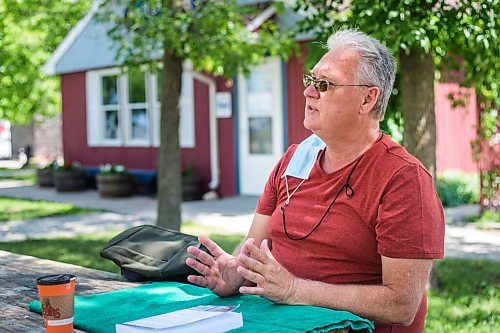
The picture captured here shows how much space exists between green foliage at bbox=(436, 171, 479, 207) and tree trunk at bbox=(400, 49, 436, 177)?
205 inches

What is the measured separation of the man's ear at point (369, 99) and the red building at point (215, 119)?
24.9ft

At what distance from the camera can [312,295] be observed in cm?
238

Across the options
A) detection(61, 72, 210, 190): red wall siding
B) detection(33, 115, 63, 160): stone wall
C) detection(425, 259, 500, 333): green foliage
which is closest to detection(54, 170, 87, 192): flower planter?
detection(61, 72, 210, 190): red wall siding

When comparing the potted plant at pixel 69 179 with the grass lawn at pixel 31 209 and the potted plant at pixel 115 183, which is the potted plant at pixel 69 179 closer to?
the potted plant at pixel 115 183

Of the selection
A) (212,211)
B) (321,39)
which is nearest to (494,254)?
(321,39)

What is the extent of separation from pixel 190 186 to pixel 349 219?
10.4 m

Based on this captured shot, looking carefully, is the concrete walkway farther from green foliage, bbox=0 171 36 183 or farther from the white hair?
green foliage, bbox=0 171 36 183

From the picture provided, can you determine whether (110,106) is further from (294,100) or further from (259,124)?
(294,100)

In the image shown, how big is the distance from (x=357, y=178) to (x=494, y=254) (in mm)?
5370

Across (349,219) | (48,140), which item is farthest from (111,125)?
(349,219)

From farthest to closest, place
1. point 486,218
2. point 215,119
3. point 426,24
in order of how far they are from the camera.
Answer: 1. point 215,119
2. point 486,218
3. point 426,24

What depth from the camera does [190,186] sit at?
1282 centimetres

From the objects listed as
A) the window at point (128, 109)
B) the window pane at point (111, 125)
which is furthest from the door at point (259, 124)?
the window pane at point (111, 125)

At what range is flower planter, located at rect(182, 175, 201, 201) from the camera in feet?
41.8
